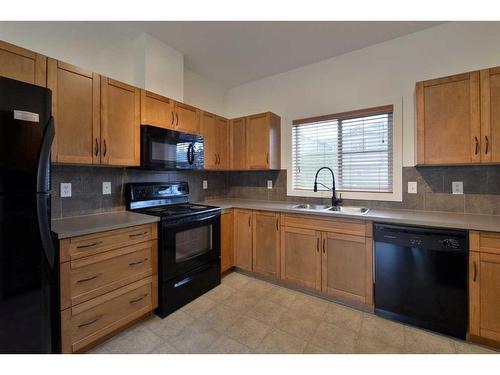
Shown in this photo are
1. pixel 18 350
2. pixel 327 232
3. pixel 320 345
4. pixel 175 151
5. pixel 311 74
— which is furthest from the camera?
pixel 311 74

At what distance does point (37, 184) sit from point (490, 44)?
3.65 m

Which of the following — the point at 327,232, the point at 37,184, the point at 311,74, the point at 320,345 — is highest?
the point at 311,74

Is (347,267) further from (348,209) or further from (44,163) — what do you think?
(44,163)

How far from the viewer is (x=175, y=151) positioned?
2463mm

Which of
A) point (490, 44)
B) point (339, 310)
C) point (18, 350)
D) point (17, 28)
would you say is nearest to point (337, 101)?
point (490, 44)

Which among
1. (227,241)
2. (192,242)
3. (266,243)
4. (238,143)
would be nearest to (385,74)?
(238,143)

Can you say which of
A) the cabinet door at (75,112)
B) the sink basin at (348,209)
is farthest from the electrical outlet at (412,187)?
the cabinet door at (75,112)

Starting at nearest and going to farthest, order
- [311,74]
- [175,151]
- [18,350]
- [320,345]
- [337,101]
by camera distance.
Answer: [18,350]
[320,345]
[175,151]
[337,101]
[311,74]

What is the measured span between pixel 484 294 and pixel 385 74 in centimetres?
220

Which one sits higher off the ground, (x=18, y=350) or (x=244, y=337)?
(x=18, y=350)

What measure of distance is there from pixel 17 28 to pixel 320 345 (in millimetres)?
3394

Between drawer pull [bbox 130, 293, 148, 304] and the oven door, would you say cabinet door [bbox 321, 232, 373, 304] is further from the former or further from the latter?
drawer pull [bbox 130, 293, 148, 304]
